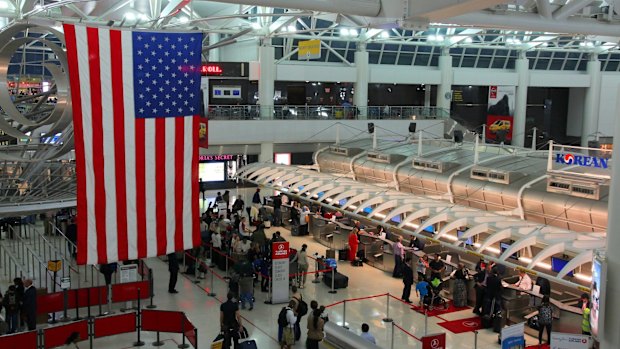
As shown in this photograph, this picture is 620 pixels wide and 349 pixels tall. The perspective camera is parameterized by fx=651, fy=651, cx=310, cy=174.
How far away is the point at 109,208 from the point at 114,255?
74cm

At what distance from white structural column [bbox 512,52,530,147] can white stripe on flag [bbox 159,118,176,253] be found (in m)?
35.7

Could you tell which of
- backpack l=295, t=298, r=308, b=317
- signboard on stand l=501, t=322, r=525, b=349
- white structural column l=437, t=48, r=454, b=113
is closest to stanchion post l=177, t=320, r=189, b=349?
backpack l=295, t=298, r=308, b=317

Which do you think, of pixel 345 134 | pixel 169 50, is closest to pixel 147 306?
pixel 169 50

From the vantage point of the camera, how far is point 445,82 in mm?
40812

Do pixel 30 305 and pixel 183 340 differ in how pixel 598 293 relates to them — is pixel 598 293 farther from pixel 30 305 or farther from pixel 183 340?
pixel 30 305

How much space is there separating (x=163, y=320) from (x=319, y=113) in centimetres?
2228

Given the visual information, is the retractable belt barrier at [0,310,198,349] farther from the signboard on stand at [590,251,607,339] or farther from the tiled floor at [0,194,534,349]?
the signboard on stand at [590,251,607,339]

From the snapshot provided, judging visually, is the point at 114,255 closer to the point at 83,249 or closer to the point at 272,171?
the point at 83,249

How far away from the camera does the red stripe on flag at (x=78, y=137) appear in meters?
9.27

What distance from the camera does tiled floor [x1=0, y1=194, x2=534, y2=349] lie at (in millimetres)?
13977

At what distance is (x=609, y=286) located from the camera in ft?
30.0

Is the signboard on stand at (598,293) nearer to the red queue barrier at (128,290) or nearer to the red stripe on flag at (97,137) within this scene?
the red stripe on flag at (97,137)

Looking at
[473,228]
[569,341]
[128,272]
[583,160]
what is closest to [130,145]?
[128,272]

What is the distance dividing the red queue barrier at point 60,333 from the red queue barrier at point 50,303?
2.55 m
